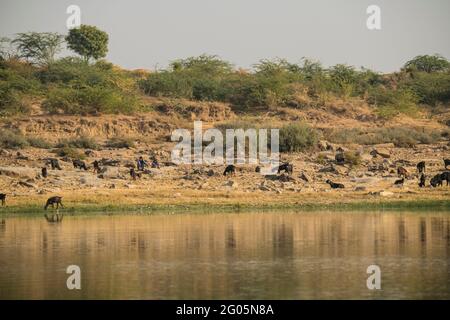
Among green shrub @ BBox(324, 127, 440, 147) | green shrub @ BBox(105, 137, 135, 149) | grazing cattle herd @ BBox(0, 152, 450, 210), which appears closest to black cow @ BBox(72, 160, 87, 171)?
grazing cattle herd @ BBox(0, 152, 450, 210)

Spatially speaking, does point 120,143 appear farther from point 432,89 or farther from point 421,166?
point 432,89

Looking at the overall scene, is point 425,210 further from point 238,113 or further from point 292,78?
point 292,78

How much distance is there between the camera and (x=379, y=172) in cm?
3406

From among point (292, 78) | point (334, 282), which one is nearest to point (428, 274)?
point (334, 282)

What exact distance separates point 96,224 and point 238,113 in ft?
79.1

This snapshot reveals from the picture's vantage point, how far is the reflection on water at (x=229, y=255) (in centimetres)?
1603

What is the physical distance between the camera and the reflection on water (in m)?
16.0

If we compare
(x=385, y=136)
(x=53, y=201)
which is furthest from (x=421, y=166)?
(x=53, y=201)

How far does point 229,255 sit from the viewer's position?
19766 millimetres

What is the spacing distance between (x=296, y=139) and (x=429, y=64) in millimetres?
30147

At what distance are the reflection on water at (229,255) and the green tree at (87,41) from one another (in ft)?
145

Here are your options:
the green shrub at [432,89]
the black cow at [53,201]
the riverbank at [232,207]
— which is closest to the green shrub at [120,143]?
the riverbank at [232,207]

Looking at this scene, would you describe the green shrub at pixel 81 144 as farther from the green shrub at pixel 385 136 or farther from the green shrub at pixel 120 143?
the green shrub at pixel 385 136

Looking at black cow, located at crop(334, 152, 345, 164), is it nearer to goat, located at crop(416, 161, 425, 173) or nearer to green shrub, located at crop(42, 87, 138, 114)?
goat, located at crop(416, 161, 425, 173)
